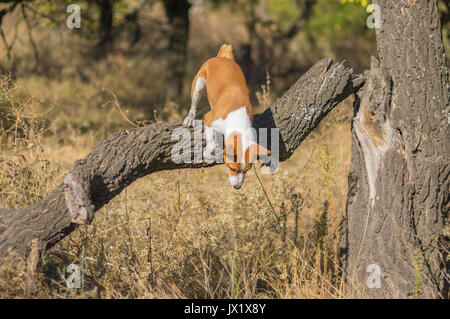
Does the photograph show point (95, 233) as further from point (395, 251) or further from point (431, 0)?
point (431, 0)

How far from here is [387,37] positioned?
4105 mm

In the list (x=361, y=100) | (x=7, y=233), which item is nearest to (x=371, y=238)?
(x=361, y=100)

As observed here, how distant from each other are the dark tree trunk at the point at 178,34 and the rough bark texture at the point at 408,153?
22.1 feet

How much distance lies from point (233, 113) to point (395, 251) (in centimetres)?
166

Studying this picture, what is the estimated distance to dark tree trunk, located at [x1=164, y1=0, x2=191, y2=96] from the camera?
10.3m

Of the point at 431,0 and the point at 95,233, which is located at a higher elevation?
the point at 431,0

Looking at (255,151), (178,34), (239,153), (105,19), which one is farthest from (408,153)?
(178,34)

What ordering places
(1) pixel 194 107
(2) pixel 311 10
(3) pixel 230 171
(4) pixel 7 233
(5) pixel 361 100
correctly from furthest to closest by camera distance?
(2) pixel 311 10
(1) pixel 194 107
(5) pixel 361 100
(3) pixel 230 171
(4) pixel 7 233

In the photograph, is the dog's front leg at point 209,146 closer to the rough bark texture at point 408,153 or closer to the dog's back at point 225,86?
the dog's back at point 225,86

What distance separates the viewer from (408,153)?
4070 millimetres

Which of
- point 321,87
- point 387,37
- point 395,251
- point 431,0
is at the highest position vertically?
point 431,0

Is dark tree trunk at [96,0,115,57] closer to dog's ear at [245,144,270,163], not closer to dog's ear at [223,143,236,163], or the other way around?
dog's ear at [223,143,236,163]

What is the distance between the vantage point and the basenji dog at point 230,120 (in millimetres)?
3889

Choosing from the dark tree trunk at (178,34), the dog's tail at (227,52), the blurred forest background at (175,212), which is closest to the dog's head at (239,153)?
the blurred forest background at (175,212)
